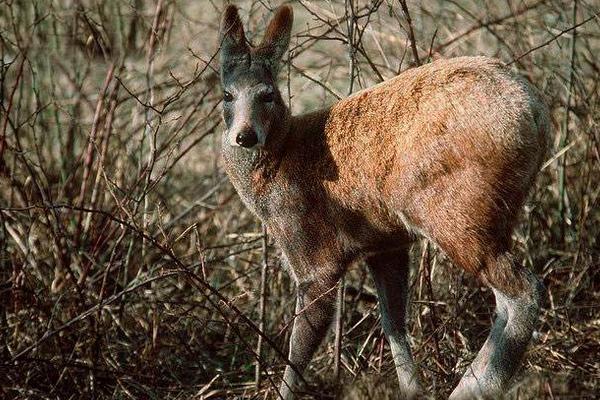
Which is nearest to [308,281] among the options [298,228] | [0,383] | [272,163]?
[298,228]

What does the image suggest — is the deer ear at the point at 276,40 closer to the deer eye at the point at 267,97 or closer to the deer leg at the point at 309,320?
the deer eye at the point at 267,97

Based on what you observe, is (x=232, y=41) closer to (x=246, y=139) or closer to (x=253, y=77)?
(x=253, y=77)

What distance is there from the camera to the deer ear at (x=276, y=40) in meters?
6.33

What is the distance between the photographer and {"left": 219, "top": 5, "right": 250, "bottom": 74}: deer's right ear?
6301 mm

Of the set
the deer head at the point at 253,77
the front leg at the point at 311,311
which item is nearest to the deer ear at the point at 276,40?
the deer head at the point at 253,77

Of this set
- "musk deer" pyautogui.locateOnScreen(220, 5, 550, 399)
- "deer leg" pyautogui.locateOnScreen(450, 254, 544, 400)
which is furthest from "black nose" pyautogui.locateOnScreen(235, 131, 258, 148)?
"deer leg" pyautogui.locateOnScreen(450, 254, 544, 400)

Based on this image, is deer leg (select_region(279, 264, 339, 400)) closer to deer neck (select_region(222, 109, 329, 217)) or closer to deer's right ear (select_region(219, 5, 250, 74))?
deer neck (select_region(222, 109, 329, 217))

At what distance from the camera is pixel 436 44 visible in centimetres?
826

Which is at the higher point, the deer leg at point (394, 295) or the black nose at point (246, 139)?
the black nose at point (246, 139)

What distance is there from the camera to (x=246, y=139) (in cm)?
586

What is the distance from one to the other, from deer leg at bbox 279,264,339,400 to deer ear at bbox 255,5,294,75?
1.25 metres

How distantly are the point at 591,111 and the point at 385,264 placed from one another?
2.17m

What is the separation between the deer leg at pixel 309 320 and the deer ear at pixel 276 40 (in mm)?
1254

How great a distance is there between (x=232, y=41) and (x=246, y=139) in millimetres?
767
